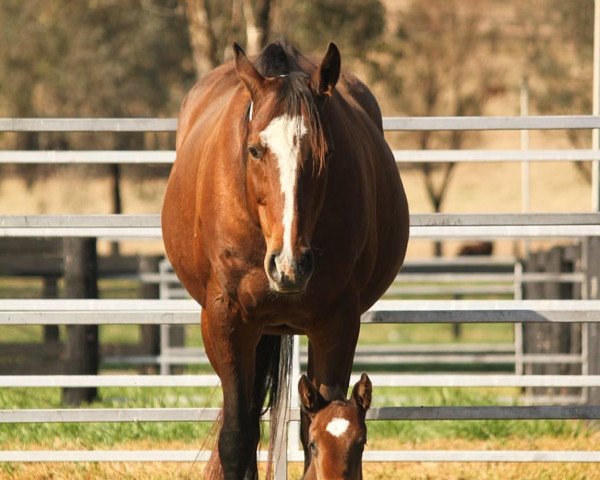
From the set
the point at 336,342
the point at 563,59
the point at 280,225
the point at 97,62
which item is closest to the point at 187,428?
the point at 336,342

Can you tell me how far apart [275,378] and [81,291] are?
4281 millimetres

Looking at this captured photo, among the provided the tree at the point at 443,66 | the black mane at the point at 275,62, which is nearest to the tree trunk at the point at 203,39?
the tree at the point at 443,66

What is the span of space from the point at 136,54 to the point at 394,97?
261 inches

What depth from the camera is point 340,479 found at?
443 centimetres

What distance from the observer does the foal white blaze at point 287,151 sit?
4.32 meters

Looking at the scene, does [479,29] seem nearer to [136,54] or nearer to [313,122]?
[136,54]

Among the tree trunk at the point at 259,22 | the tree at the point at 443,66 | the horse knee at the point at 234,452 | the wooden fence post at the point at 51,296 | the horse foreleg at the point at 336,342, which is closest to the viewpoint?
the horse foreleg at the point at 336,342

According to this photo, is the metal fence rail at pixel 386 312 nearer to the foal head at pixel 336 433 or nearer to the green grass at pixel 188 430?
the green grass at pixel 188 430

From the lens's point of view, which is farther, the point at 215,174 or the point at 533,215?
the point at 533,215

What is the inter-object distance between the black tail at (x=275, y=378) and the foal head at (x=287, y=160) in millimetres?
1205

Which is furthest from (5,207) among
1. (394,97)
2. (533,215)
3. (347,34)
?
(533,215)

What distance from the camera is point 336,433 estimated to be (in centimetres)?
448

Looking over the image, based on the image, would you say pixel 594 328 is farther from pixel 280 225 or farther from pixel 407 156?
pixel 280 225

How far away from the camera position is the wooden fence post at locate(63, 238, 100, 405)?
9.78 m
